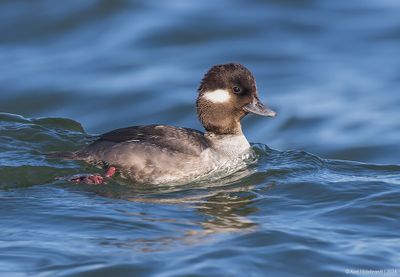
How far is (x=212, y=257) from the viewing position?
9508 millimetres

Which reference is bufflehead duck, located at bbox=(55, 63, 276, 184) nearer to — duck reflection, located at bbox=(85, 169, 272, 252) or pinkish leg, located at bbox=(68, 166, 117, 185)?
pinkish leg, located at bbox=(68, 166, 117, 185)

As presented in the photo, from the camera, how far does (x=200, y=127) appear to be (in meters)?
14.9

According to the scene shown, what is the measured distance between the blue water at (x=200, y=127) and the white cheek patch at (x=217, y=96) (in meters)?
0.96

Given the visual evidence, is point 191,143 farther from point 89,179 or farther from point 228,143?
point 89,179

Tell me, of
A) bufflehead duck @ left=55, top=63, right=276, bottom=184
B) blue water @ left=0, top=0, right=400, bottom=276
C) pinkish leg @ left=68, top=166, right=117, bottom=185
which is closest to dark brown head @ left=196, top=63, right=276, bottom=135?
bufflehead duck @ left=55, top=63, right=276, bottom=184

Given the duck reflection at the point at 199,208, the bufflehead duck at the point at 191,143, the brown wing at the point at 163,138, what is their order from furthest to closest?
the brown wing at the point at 163,138 < the bufflehead duck at the point at 191,143 < the duck reflection at the point at 199,208

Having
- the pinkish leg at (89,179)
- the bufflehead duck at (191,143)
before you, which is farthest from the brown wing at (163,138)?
the pinkish leg at (89,179)

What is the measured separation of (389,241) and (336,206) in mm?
1165

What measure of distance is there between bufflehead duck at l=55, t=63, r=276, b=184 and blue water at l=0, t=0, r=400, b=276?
0.24 m

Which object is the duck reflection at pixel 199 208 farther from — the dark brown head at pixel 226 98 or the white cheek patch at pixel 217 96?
the white cheek patch at pixel 217 96

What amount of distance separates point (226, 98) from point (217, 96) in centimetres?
12

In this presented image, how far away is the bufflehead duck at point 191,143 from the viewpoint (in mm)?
12008

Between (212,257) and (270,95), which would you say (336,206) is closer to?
(212,257)

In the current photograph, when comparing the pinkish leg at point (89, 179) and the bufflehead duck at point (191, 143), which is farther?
the bufflehead duck at point (191, 143)
